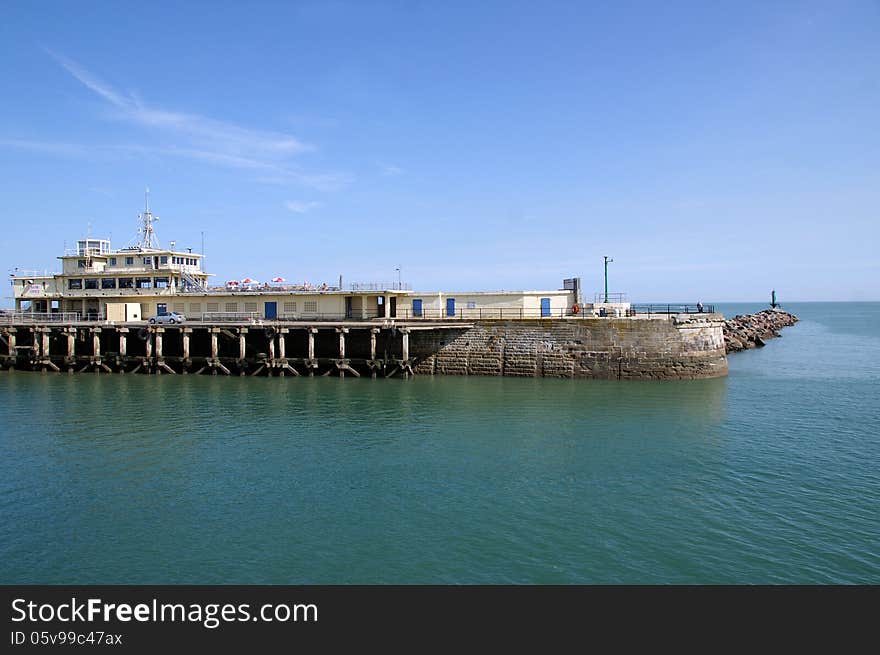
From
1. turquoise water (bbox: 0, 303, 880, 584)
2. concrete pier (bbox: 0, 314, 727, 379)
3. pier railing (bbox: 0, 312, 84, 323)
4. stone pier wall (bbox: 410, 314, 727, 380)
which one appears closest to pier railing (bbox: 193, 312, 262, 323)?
concrete pier (bbox: 0, 314, 727, 379)

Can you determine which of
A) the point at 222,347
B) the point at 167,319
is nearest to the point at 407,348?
the point at 222,347

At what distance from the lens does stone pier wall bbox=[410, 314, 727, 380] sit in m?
40.8

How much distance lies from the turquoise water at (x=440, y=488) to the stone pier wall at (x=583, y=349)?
18.7 ft

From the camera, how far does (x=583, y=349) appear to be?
136 ft

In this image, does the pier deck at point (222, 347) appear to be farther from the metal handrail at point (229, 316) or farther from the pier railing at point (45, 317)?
the metal handrail at point (229, 316)

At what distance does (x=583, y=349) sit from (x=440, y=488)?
24040 millimetres

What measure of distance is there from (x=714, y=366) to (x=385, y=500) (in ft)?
103

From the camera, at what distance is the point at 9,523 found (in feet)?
54.6

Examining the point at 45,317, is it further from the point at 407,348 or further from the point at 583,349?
the point at 583,349

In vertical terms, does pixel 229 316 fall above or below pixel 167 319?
above

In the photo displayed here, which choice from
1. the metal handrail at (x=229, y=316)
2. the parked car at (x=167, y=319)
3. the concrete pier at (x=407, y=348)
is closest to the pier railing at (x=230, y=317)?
the metal handrail at (x=229, y=316)

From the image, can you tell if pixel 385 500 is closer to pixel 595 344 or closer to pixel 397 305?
pixel 595 344
